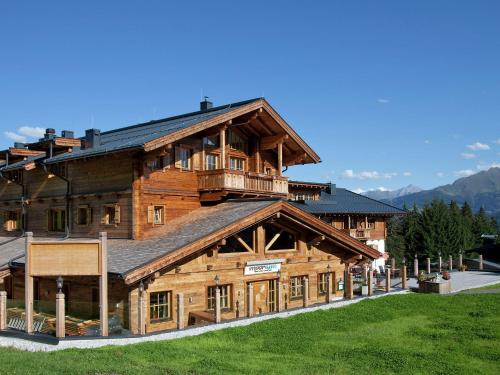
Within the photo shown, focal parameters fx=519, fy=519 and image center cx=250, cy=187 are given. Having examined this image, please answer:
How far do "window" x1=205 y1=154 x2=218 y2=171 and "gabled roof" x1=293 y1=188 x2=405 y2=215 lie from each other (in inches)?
746

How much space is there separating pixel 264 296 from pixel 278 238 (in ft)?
8.61

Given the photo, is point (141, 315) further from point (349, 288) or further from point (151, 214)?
point (349, 288)

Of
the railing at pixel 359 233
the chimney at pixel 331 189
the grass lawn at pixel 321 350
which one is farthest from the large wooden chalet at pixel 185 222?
the chimney at pixel 331 189

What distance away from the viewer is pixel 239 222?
20.0 meters

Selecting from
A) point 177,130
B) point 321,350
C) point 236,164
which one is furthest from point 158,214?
point 321,350

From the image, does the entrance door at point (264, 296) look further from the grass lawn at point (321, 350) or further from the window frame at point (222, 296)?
the grass lawn at point (321, 350)

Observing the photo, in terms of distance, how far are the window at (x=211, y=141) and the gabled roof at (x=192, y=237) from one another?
3244 mm

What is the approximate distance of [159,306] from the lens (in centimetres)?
1888

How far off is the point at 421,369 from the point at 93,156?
15.7 meters

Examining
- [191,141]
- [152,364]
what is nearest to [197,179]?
[191,141]

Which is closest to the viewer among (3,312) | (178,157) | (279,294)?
(3,312)

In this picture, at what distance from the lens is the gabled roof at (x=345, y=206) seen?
147 feet

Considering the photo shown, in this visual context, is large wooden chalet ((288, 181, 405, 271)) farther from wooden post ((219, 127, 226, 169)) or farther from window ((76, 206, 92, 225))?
window ((76, 206, 92, 225))

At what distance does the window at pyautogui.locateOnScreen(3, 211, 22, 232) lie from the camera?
98.5ft
